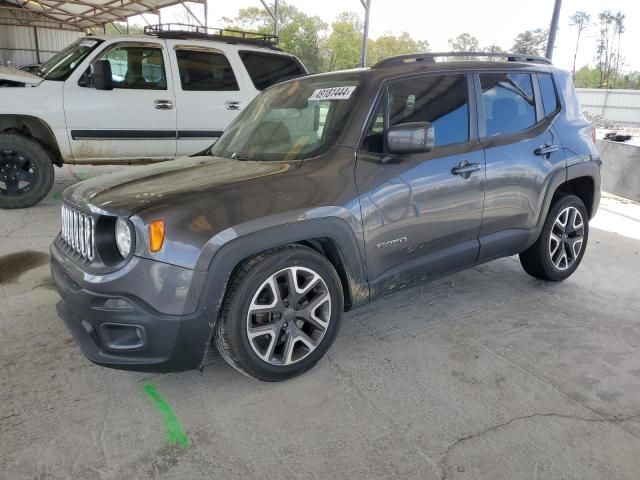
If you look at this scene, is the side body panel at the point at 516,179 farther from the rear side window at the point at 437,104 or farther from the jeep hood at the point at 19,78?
the jeep hood at the point at 19,78

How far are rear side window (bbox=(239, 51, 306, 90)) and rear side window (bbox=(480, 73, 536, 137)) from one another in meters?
3.88

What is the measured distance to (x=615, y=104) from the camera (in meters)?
25.3

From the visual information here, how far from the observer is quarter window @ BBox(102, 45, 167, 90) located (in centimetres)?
637

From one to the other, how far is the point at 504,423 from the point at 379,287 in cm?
100

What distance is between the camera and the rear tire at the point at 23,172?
6.11 m

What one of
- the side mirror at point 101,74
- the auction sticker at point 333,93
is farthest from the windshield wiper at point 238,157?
the side mirror at point 101,74

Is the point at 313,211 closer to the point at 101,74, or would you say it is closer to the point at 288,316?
the point at 288,316

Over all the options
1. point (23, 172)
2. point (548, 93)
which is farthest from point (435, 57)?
point (23, 172)

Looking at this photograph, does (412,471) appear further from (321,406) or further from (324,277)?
(324,277)

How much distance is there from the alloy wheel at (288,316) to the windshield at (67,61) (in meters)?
4.91

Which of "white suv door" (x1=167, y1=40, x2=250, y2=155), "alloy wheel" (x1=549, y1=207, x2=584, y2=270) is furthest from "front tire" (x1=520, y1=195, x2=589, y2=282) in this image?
"white suv door" (x1=167, y1=40, x2=250, y2=155)

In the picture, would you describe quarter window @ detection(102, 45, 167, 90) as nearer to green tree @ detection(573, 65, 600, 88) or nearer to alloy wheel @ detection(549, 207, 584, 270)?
alloy wheel @ detection(549, 207, 584, 270)

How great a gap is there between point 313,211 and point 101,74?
443 centimetres

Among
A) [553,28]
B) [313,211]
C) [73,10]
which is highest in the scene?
[73,10]
